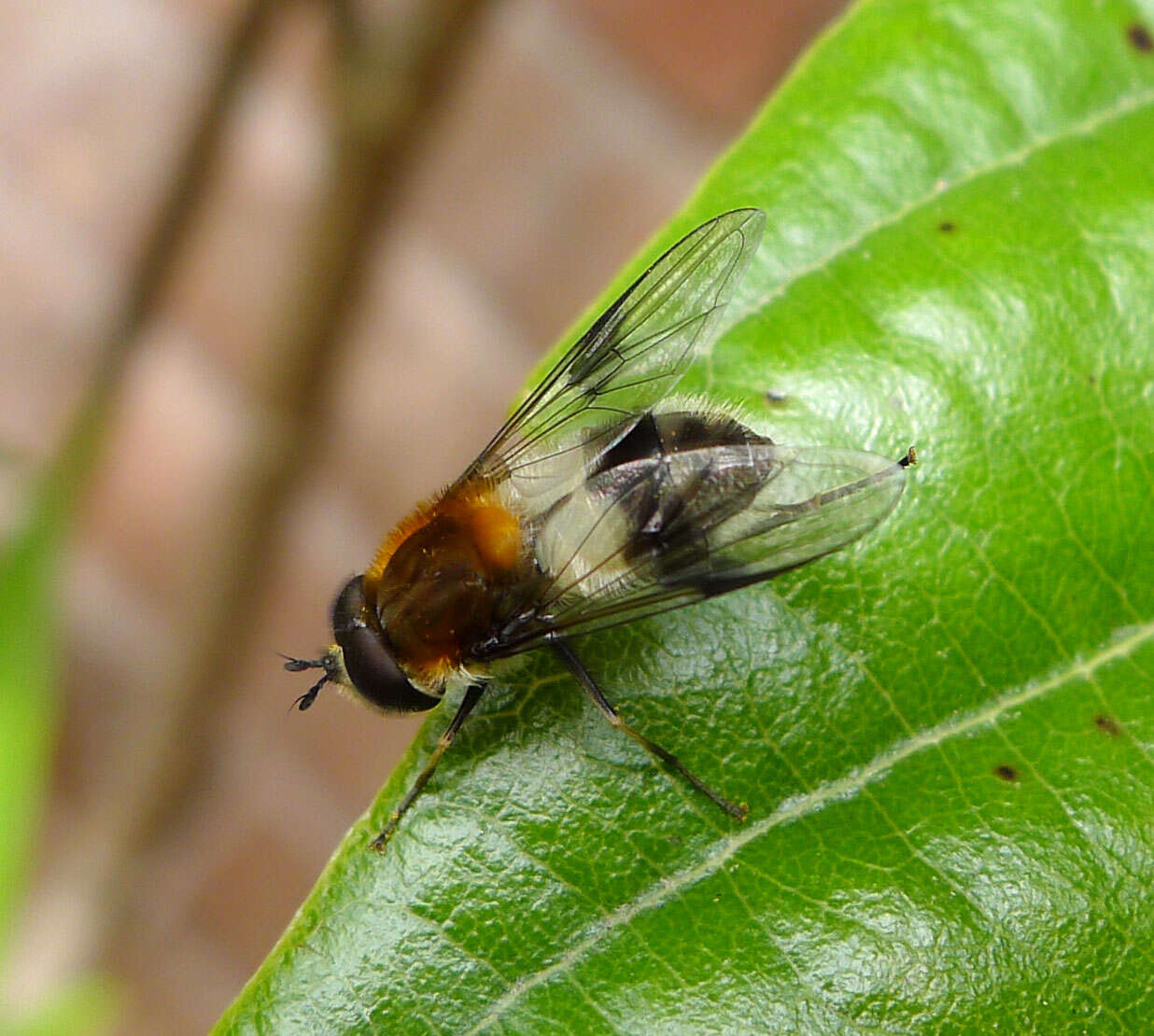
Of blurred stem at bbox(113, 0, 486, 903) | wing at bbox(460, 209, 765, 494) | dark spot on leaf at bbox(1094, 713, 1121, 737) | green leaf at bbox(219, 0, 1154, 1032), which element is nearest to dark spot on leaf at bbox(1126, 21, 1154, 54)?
green leaf at bbox(219, 0, 1154, 1032)

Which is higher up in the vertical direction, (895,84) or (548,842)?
(895,84)

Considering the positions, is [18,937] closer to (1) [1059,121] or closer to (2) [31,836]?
(2) [31,836]

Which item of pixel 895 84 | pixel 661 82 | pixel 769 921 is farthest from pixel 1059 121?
pixel 661 82

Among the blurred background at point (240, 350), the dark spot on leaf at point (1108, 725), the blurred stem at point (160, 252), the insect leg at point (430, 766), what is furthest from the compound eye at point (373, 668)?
the blurred background at point (240, 350)

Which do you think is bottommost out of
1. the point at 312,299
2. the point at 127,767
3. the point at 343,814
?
the point at 343,814

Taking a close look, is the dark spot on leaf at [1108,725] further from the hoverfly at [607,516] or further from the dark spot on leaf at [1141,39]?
the dark spot on leaf at [1141,39]

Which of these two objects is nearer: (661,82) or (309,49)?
(661,82)
